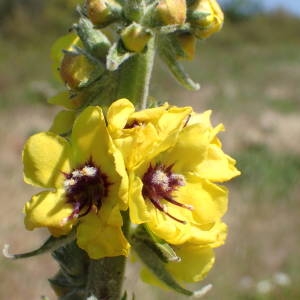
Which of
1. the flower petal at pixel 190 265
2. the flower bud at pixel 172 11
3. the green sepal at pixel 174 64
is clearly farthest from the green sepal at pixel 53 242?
the flower bud at pixel 172 11

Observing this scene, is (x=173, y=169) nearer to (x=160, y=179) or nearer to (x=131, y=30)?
(x=160, y=179)

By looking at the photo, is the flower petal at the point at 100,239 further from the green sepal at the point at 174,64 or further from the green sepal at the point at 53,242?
the green sepal at the point at 174,64

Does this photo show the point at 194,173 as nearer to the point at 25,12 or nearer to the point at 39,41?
the point at 39,41

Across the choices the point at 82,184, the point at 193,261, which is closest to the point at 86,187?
the point at 82,184

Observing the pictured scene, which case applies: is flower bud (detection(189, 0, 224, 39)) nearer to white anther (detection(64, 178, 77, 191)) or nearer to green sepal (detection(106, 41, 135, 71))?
green sepal (detection(106, 41, 135, 71))

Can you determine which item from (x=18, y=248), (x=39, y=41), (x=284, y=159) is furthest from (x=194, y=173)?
(x=39, y=41)

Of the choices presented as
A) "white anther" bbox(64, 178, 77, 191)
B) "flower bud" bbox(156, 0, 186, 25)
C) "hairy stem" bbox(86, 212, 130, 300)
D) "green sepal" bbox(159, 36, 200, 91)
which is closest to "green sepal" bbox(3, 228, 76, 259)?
"white anther" bbox(64, 178, 77, 191)
